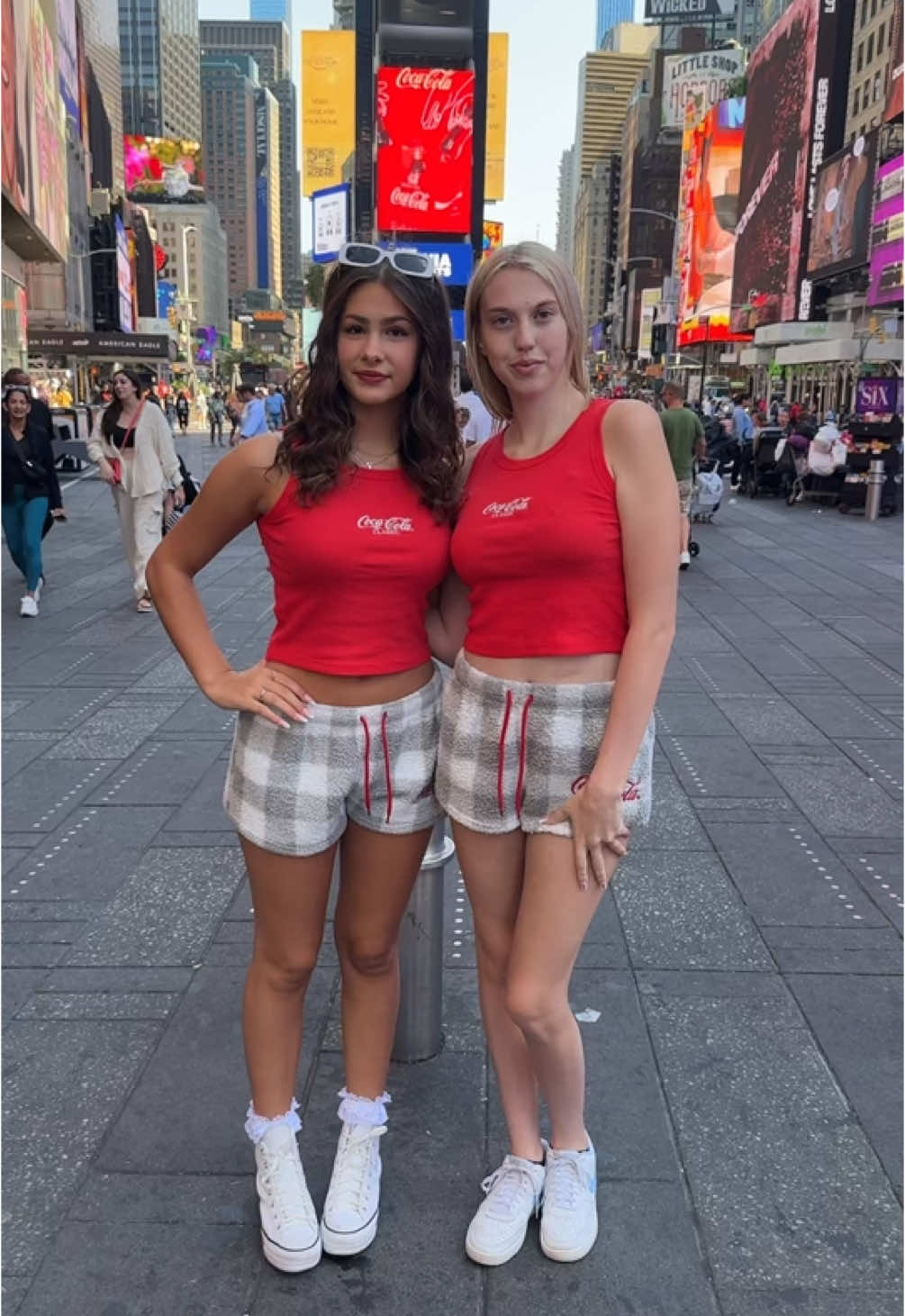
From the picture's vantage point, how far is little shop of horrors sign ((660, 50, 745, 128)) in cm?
10662

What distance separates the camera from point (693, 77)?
11344 cm

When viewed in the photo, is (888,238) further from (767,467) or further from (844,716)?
(844,716)

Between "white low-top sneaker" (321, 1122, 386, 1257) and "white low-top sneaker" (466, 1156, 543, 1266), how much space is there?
0.72 ft

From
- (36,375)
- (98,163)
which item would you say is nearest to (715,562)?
(36,375)

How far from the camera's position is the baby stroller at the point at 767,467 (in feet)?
63.6

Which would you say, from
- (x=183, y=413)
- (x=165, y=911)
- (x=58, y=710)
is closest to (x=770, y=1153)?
(x=165, y=911)

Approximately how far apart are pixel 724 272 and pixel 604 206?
389 feet

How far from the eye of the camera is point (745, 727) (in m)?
6.15

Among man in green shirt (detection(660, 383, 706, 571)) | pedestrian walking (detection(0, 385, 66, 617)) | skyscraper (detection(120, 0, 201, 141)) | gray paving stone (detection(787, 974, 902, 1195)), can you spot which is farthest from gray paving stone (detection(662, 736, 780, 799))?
skyscraper (detection(120, 0, 201, 141))

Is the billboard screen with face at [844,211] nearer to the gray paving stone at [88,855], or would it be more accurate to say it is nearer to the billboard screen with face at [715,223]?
the billboard screen with face at [715,223]

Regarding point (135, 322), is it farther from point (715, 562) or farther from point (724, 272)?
point (715, 562)

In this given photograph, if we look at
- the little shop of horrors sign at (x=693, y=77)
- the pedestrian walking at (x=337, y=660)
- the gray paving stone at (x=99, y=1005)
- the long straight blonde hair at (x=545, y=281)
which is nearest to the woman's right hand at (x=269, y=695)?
the pedestrian walking at (x=337, y=660)

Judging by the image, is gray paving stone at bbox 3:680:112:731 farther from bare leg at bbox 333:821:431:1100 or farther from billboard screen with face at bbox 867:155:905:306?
billboard screen with face at bbox 867:155:905:306

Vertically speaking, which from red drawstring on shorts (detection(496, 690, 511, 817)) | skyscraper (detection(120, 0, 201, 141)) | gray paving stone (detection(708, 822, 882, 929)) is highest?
skyscraper (detection(120, 0, 201, 141))
